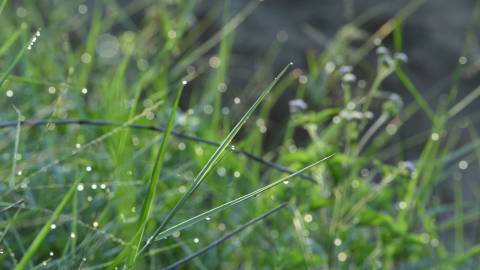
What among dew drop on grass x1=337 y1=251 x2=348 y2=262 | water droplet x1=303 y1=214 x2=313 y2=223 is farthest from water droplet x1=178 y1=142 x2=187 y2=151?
dew drop on grass x1=337 y1=251 x2=348 y2=262

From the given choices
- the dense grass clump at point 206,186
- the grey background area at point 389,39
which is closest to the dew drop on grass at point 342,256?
the dense grass clump at point 206,186

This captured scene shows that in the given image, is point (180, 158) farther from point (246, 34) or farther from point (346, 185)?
point (246, 34)

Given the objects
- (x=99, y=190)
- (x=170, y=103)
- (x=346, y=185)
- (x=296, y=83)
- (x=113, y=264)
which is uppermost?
(x=296, y=83)

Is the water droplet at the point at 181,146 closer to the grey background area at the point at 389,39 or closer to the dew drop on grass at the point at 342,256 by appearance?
the dew drop on grass at the point at 342,256

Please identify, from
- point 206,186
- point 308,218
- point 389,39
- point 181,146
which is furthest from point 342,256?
point 389,39

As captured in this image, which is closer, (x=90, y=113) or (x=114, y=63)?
(x=90, y=113)

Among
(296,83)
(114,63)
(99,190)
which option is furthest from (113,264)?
(296,83)

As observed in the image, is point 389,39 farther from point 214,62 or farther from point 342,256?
point 342,256

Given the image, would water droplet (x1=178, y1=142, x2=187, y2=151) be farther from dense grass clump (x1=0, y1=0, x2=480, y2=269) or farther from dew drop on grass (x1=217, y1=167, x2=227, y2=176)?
dew drop on grass (x1=217, y1=167, x2=227, y2=176)

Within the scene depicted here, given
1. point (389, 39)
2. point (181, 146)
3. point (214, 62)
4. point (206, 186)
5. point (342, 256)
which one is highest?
point (389, 39)

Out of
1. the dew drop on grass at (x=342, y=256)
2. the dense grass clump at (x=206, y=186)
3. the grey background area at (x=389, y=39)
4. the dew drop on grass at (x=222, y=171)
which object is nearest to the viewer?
the dense grass clump at (x=206, y=186)

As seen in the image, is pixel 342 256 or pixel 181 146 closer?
pixel 342 256
